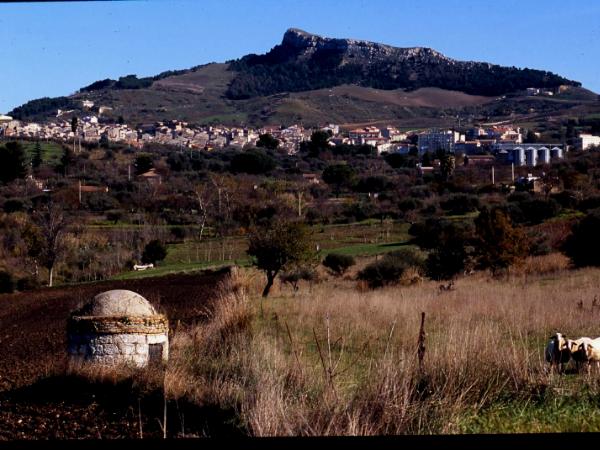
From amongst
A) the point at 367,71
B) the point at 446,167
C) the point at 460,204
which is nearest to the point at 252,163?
the point at 446,167

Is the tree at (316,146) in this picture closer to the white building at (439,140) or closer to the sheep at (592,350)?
the white building at (439,140)

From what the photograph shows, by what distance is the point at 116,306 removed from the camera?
996 cm

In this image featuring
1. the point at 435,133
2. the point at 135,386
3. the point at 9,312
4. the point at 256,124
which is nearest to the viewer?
the point at 135,386

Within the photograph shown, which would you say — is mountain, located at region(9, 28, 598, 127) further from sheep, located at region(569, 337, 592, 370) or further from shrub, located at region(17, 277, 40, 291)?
sheep, located at region(569, 337, 592, 370)

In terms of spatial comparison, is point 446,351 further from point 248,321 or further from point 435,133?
point 435,133

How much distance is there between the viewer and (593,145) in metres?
74.1

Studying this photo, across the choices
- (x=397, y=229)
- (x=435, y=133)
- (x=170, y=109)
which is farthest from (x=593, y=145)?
(x=170, y=109)

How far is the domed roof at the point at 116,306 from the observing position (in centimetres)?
991

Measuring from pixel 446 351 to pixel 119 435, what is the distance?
2481 mm

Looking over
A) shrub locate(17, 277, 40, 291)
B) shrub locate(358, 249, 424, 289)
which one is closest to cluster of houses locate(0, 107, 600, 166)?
shrub locate(358, 249, 424, 289)

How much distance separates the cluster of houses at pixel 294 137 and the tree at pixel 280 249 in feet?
176

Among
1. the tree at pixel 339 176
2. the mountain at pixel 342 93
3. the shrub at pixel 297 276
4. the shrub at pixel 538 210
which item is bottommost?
the shrub at pixel 297 276

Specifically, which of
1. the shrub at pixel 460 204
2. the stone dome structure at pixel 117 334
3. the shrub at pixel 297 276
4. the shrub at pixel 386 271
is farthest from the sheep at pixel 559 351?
the shrub at pixel 460 204

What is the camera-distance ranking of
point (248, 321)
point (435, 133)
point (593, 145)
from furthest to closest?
point (435, 133) < point (593, 145) < point (248, 321)
